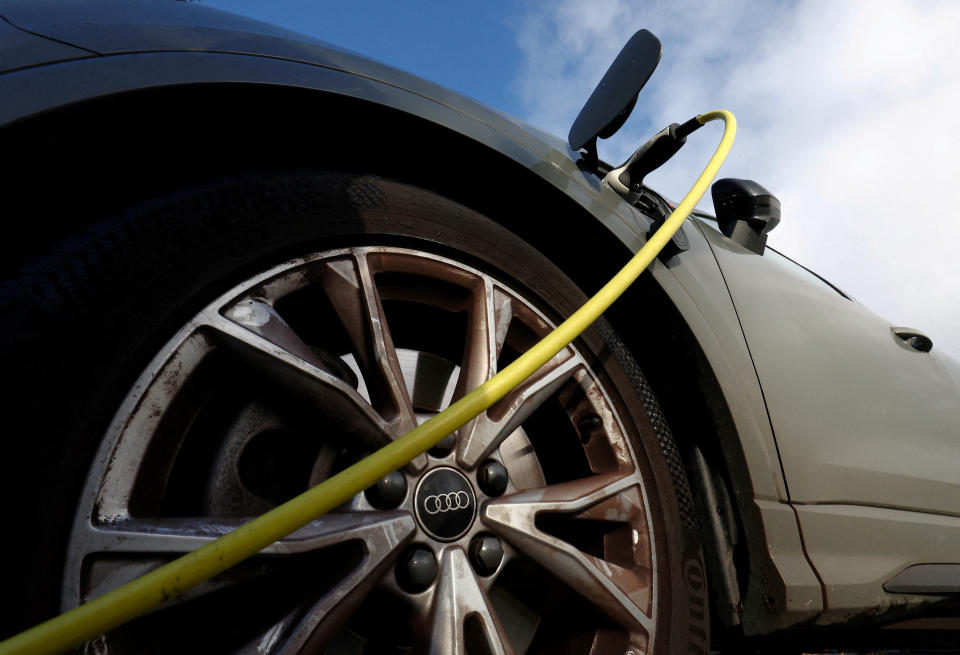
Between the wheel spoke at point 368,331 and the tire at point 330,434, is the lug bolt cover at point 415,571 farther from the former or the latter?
the wheel spoke at point 368,331

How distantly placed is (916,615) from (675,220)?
1386 millimetres

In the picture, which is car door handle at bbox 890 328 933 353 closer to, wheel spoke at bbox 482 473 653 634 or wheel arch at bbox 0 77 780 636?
wheel arch at bbox 0 77 780 636

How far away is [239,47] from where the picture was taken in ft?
3.33

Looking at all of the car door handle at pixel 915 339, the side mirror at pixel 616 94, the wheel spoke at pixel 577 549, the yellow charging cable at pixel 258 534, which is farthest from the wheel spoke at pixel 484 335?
the car door handle at pixel 915 339

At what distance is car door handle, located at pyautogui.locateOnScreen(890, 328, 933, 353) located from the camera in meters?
2.14

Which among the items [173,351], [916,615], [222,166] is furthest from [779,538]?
[222,166]

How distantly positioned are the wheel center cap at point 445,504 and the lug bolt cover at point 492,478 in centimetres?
4

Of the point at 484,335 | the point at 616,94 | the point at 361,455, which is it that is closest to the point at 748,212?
the point at 616,94

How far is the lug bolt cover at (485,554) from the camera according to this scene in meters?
1.05

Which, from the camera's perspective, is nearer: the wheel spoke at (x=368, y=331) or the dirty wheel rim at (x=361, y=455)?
the dirty wheel rim at (x=361, y=455)

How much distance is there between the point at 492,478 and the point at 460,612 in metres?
0.24

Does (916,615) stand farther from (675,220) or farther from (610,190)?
(610,190)

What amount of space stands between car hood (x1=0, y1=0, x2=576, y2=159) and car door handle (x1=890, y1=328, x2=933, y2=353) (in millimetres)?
1753

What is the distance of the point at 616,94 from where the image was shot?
143 cm
